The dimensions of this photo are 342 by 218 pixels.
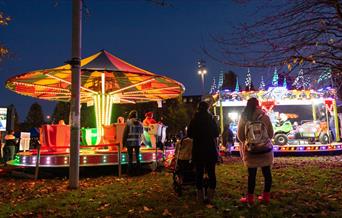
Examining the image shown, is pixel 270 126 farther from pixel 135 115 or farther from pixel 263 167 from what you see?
pixel 135 115

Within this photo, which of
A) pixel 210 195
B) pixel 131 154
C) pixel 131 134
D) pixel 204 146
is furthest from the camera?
pixel 131 154

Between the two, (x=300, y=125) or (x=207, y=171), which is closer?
(x=207, y=171)


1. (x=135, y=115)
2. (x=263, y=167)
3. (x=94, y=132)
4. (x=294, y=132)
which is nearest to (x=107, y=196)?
(x=263, y=167)

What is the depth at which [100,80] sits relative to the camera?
50.4ft

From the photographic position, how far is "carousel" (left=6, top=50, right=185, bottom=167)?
1059 centimetres

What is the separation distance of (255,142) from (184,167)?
1.90m

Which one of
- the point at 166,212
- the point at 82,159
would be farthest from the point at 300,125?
the point at 166,212

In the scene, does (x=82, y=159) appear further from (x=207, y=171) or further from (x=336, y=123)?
(x=336, y=123)

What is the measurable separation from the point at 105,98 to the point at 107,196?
27.2ft

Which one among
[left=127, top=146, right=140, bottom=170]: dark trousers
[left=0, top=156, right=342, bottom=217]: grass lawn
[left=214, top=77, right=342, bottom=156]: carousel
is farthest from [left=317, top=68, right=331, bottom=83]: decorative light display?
[left=214, top=77, right=342, bottom=156]: carousel

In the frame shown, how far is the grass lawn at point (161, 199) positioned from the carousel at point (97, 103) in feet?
4.69

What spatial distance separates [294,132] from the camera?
2148cm

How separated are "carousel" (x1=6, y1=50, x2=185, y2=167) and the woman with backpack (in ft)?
17.5

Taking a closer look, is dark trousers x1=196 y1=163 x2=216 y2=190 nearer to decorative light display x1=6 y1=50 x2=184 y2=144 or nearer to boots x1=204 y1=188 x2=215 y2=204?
boots x1=204 y1=188 x2=215 y2=204
